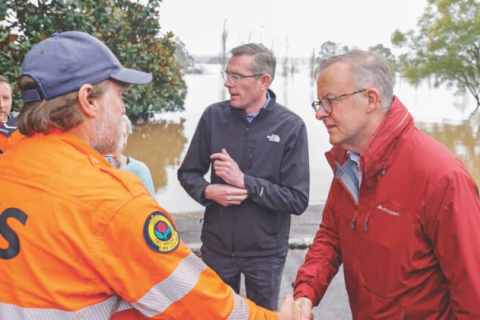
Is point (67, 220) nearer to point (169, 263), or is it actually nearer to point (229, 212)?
point (169, 263)

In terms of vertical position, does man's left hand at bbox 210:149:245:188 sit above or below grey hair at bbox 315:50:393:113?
below

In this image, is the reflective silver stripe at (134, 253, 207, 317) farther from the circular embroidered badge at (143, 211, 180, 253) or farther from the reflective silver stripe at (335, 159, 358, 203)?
the reflective silver stripe at (335, 159, 358, 203)

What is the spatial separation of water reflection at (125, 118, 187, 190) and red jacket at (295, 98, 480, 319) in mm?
9647

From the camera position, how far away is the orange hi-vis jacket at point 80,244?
1.46m

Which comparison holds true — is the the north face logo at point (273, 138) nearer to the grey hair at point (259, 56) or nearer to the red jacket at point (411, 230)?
the grey hair at point (259, 56)

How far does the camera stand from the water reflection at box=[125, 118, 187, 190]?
1323 cm

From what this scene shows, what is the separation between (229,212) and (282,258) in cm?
54

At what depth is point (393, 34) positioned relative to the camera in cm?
5519

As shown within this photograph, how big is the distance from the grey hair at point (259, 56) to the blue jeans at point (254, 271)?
137cm

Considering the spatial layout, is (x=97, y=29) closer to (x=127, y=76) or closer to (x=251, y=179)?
(x=251, y=179)

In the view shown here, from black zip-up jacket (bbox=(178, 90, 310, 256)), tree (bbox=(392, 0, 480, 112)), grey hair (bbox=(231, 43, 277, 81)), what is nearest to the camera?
black zip-up jacket (bbox=(178, 90, 310, 256))

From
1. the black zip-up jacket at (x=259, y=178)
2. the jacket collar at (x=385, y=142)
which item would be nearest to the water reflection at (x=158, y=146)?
the black zip-up jacket at (x=259, y=178)

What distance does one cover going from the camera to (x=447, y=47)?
54.0 m

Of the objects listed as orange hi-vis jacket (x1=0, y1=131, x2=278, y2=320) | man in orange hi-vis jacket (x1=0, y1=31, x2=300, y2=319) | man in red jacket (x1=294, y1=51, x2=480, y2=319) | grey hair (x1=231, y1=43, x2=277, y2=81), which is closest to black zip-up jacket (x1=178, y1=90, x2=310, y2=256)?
grey hair (x1=231, y1=43, x2=277, y2=81)
